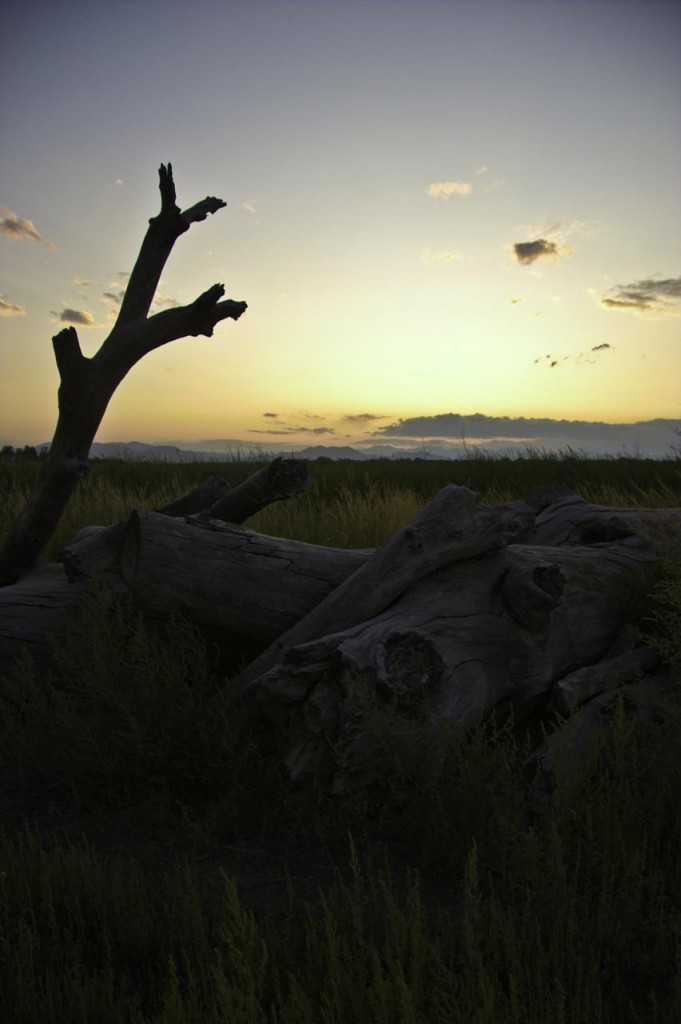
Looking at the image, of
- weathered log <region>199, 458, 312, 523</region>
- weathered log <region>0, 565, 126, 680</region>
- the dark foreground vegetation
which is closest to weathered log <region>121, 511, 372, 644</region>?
the dark foreground vegetation

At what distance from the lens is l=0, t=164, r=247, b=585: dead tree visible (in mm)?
6199

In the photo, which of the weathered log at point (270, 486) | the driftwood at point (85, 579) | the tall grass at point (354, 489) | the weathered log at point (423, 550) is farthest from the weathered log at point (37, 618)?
the tall grass at point (354, 489)

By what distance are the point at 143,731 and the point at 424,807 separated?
1649 mm

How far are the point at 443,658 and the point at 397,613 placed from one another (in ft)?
1.71

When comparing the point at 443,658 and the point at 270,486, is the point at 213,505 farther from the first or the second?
the point at 443,658

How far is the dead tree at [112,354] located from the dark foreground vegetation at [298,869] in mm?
1485

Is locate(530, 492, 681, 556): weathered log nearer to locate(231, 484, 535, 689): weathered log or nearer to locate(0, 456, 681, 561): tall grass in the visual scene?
locate(231, 484, 535, 689): weathered log

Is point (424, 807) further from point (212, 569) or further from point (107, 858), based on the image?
point (212, 569)

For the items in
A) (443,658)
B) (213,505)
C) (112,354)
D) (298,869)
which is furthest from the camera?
(213,505)

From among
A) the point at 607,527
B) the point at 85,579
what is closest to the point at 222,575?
the point at 85,579

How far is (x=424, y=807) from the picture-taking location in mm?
3744

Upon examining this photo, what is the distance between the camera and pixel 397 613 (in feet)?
15.3

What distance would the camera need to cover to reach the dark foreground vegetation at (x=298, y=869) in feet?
8.68

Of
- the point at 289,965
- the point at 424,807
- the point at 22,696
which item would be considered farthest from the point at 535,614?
the point at 22,696
